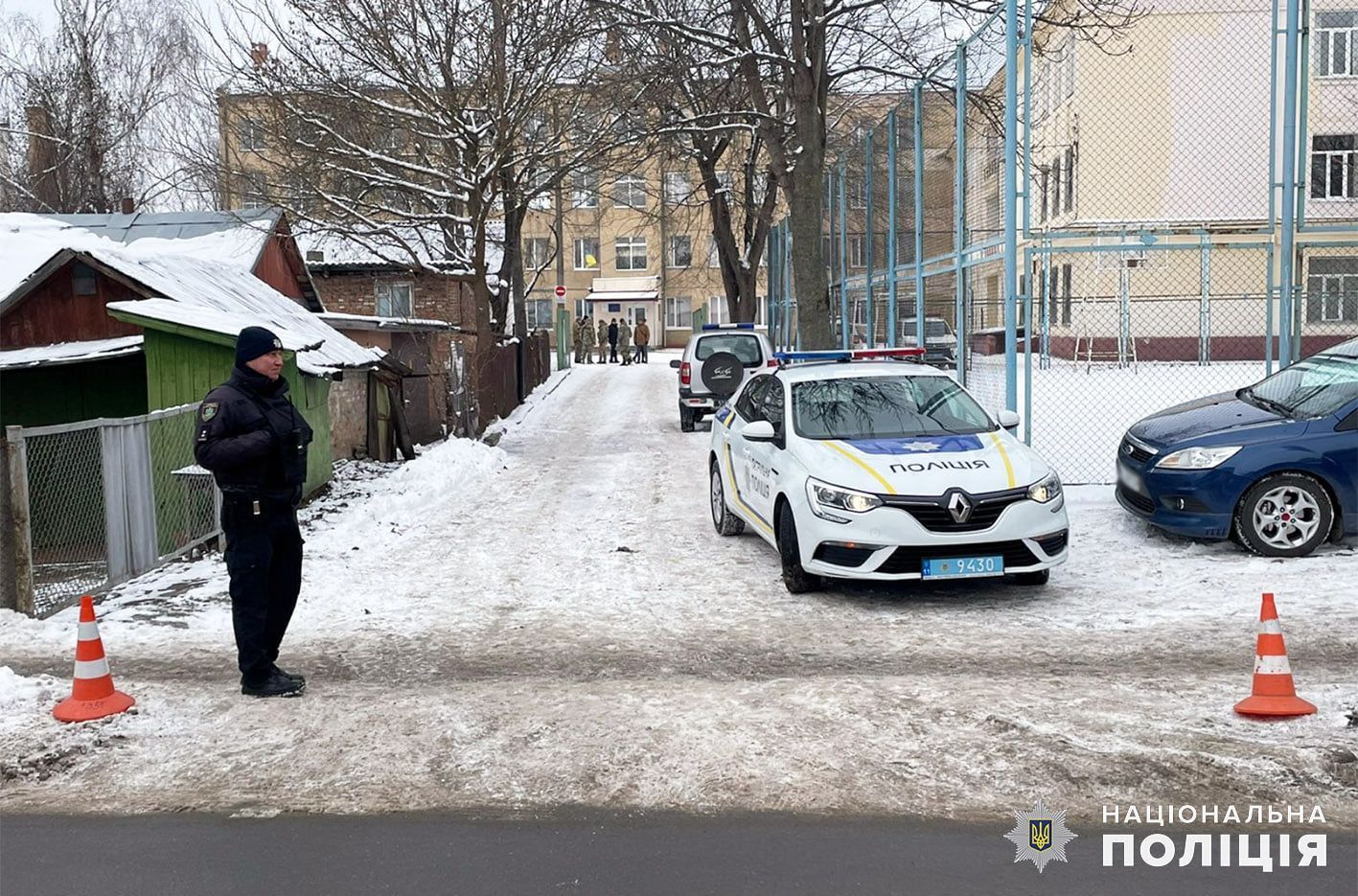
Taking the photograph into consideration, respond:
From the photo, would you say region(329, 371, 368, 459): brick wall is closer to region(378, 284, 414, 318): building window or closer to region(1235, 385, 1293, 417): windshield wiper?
region(1235, 385, 1293, 417): windshield wiper

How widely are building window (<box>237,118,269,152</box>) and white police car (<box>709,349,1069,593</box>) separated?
12329 millimetres

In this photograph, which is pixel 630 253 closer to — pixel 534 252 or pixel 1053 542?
pixel 534 252

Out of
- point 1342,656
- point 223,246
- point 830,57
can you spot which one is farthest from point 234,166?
point 1342,656

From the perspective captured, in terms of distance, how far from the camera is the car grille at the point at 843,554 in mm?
8000

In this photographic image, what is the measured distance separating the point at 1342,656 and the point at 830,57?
15559mm

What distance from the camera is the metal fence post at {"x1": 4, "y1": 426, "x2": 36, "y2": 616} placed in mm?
7859

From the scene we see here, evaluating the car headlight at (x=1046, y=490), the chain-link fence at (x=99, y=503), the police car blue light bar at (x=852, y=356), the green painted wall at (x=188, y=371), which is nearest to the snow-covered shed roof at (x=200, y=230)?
the green painted wall at (x=188, y=371)

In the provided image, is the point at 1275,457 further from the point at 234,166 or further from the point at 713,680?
the point at 234,166

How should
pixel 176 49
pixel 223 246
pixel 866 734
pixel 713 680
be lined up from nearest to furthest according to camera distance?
1. pixel 866 734
2. pixel 713 680
3. pixel 223 246
4. pixel 176 49

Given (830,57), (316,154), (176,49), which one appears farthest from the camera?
(176,49)

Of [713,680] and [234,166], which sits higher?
[234,166]

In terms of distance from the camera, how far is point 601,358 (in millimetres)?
45062

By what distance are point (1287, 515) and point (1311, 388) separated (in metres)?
1.38

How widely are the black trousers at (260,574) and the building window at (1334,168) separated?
41.5ft
